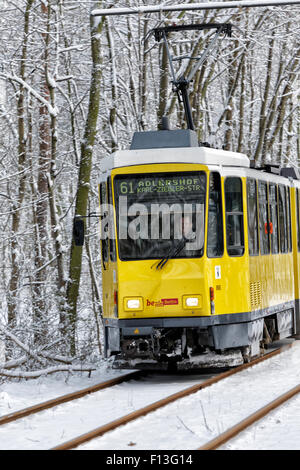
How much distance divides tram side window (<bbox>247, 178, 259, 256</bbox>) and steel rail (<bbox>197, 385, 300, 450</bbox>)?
2.92m

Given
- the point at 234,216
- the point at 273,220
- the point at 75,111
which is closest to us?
the point at 234,216

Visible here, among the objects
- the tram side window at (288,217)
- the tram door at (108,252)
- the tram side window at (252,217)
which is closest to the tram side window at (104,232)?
the tram door at (108,252)

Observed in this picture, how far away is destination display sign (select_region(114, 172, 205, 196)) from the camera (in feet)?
43.4

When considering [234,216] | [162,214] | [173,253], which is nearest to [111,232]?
[162,214]

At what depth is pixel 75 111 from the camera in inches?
997

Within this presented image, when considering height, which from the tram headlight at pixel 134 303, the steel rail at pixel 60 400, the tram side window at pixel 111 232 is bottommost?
the steel rail at pixel 60 400

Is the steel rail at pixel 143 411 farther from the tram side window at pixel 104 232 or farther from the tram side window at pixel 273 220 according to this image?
the tram side window at pixel 104 232

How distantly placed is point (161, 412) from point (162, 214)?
350 centimetres

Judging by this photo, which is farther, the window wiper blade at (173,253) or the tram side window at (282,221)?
the tram side window at (282,221)

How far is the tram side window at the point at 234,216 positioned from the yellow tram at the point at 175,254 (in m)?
A: 0.01

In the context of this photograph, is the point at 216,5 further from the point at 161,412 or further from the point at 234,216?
the point at 161,412

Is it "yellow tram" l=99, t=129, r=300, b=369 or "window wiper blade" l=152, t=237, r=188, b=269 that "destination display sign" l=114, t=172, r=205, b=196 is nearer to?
"yellow tram" l=99, t=129, r=300, b=369

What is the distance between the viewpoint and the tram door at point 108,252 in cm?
1347

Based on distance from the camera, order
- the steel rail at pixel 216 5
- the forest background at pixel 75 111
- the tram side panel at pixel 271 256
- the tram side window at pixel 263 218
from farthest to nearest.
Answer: the forest background at pixel 75 111
the tram side window at pixel 263 218
the tram side panel at pixel 271 256
the steel rail at pixel 216 5
